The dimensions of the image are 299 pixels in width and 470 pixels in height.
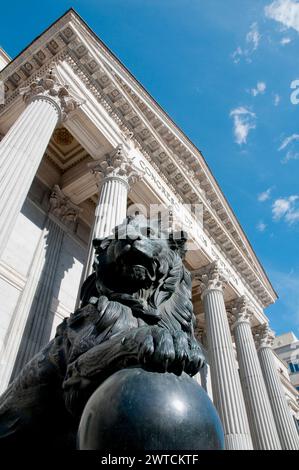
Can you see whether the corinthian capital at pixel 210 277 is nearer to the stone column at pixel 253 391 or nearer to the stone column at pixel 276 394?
the stone column at pixel 253 391

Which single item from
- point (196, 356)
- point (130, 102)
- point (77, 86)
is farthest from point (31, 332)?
point (196, 356)

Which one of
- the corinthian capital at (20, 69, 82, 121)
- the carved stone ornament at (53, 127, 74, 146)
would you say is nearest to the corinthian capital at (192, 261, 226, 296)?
the carved stone ornament at (53, 127, 74, 146)

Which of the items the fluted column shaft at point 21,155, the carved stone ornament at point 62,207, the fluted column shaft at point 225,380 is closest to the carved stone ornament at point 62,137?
the carved stone ornament at point 62,207

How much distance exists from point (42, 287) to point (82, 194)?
4317 mm

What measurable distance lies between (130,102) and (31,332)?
28.4ft

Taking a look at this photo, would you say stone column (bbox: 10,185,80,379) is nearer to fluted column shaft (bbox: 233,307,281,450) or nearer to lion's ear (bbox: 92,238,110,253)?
lion's ear (bbox: 92,238,110,253)

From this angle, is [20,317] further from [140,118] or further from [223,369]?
[140,118]

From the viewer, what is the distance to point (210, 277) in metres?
15.6

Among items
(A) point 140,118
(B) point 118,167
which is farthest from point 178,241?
(A) point 140,118

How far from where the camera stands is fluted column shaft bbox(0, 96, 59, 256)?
6.91 meters

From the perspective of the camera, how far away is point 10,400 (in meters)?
2.03

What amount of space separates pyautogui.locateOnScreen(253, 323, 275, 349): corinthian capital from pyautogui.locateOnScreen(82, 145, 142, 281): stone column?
41.0 ft

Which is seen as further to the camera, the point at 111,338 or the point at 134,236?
the point at 134,236
